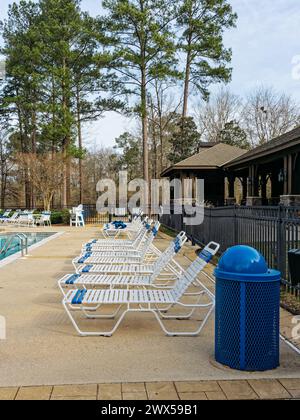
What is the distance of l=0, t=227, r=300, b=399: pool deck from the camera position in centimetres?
322

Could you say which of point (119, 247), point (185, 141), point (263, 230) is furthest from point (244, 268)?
point (185, 141)

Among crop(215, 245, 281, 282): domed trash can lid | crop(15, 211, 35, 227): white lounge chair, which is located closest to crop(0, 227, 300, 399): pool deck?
crop(215, 245, 281, 282): domed trash can lid

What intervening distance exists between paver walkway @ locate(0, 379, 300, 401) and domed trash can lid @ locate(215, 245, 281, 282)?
31.7 inches

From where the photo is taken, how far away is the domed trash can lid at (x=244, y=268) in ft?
12.0

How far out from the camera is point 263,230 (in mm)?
7469

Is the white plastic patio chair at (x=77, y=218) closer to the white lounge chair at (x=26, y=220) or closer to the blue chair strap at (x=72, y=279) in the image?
the white lounge chair at (x=26, y=220)

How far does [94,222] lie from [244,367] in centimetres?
2541

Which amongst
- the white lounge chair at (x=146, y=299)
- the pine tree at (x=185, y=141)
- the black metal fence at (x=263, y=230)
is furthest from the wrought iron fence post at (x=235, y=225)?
the pine tree at (x=185, y=141)

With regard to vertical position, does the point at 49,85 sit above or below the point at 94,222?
above

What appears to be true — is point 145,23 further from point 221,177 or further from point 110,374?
point 110,374
